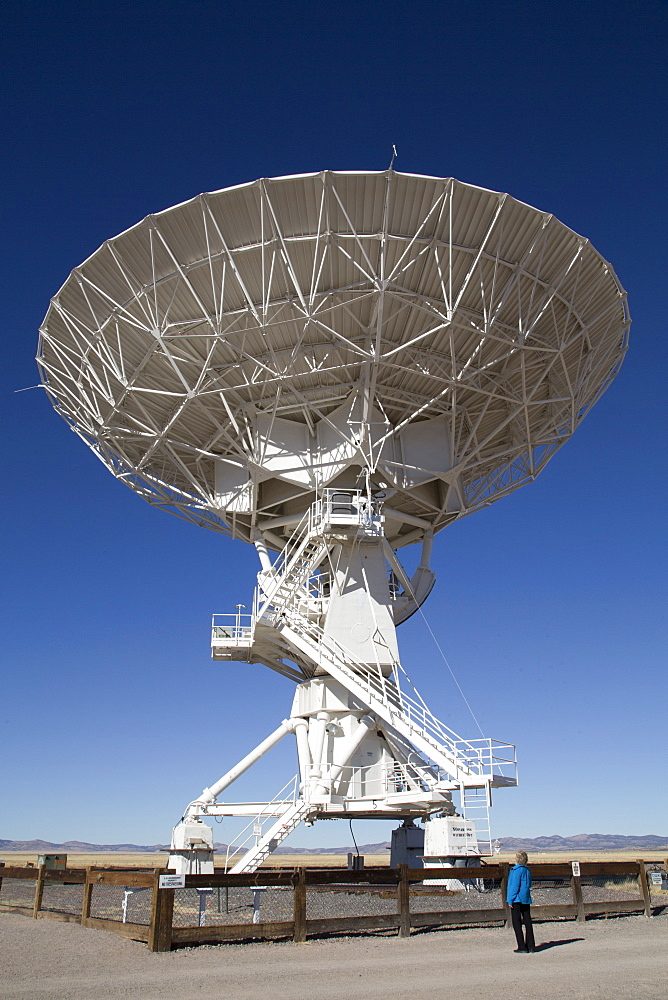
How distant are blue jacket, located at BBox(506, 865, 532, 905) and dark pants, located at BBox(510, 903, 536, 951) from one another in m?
0.06

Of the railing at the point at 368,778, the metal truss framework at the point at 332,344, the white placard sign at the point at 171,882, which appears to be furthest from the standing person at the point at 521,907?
the metal truss framework at the point at 332,344

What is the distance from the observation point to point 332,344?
2059 centimetres

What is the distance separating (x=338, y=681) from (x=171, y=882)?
1315 centimetres

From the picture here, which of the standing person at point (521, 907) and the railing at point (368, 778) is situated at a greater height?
the railing at point (368, 778)

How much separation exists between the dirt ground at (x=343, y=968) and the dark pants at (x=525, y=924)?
206 millimetres

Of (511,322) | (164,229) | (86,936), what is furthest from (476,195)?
(86,936)

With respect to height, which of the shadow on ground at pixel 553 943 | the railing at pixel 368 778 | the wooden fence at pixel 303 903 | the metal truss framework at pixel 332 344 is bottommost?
the shadow on ground at pixel 553 943

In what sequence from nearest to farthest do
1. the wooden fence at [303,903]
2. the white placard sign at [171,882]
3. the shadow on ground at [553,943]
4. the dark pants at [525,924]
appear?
the white placard sign at [171,882] < the wooden fence at [303,903] < the dark pants at [525,924] < the shadow on ground at [553,943]

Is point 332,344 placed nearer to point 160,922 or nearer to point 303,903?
point 303,903

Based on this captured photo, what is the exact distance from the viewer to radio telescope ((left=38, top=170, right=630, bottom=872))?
17.7 meters

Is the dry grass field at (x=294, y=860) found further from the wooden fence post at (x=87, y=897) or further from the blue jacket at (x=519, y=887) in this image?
the blue jacket at (x=519, y=887)

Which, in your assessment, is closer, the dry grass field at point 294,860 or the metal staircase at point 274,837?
the metal staircase at point 274,837

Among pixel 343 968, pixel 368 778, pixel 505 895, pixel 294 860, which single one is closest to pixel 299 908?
pixel 343 968

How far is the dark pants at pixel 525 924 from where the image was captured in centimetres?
925
